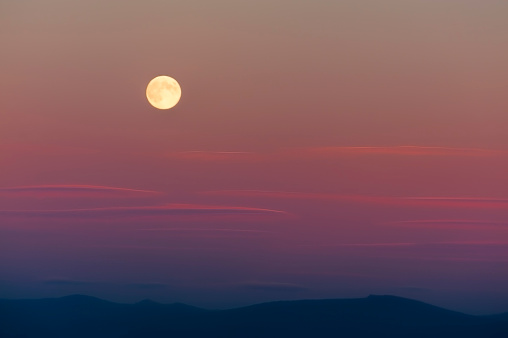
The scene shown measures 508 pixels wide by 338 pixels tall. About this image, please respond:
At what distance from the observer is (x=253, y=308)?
7.35 meters

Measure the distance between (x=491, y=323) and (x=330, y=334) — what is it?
2046mm

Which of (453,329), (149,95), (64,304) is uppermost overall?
(149,95)

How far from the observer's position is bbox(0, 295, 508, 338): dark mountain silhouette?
7.29 metres

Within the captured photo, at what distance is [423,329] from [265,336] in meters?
2.15

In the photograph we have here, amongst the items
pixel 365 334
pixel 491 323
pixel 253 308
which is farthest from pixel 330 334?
pixel 491 323

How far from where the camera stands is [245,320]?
757cm

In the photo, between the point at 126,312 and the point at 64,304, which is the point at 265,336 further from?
the point at 64,304

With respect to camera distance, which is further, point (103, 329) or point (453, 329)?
point (103, 329)

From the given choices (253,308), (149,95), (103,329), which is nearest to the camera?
(149,95)

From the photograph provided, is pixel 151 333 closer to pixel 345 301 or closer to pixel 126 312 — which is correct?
pixel 126 312

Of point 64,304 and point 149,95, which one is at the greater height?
point 149,95

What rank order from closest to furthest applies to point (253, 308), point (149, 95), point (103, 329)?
point (149, 95), point (253, 308), point (103, 329)

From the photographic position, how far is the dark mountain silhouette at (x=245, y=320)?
23.9ft

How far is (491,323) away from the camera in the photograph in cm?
726
